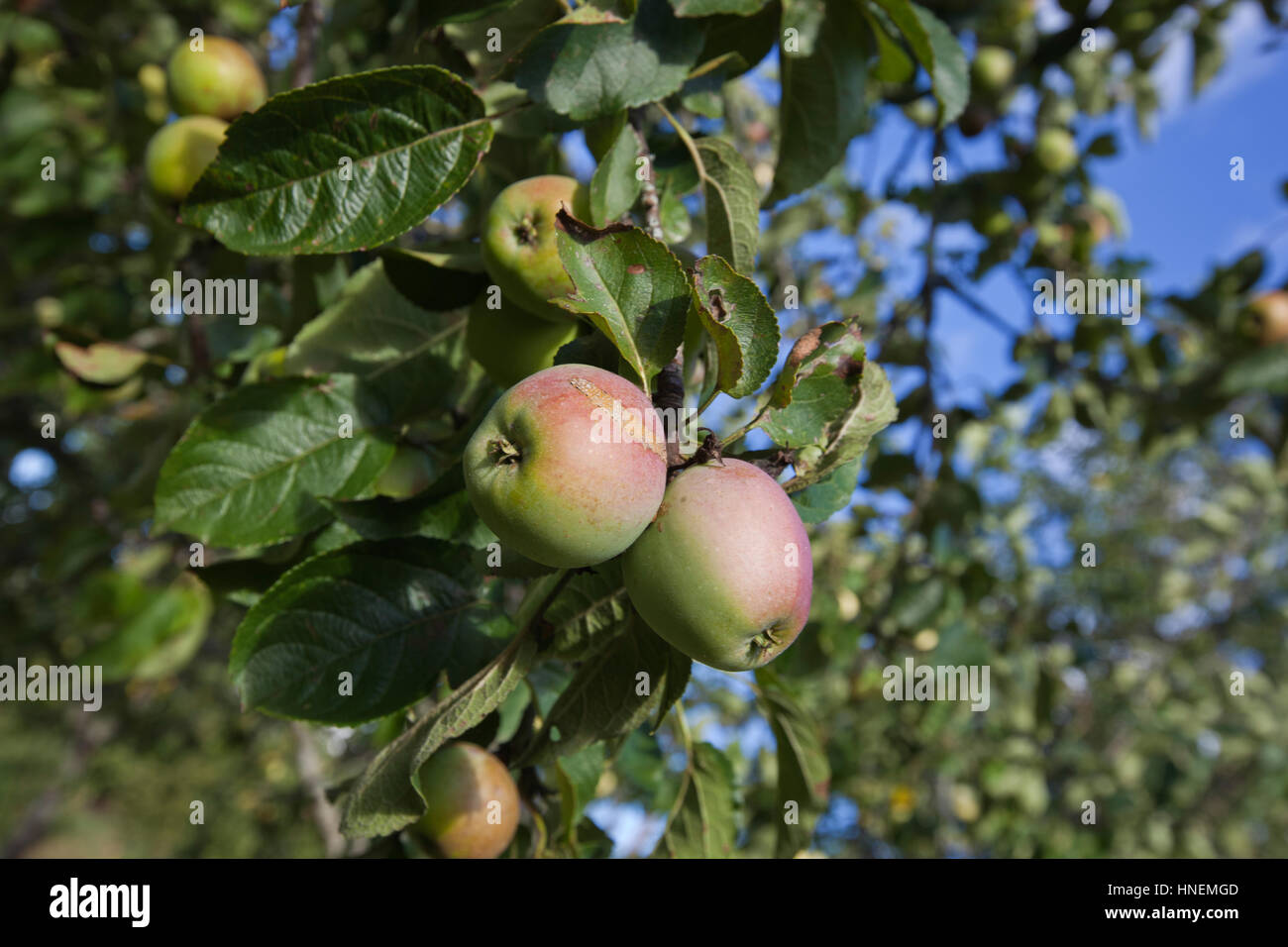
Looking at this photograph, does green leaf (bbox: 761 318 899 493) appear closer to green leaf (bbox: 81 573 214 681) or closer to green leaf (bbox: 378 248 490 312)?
green leaf (bbox: 378 248 490 312)

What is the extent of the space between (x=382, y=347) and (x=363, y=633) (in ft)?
1.51

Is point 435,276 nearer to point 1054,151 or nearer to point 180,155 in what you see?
point 180,155

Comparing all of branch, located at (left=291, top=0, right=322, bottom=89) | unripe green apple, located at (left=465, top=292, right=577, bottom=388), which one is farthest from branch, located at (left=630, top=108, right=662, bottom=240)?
branch, located at (left=291, top=0, right=322, bottom=89)

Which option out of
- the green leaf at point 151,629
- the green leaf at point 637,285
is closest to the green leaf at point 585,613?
the green leaf at point 637,285

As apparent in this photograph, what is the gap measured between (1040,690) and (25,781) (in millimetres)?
19466

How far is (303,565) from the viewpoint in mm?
1071

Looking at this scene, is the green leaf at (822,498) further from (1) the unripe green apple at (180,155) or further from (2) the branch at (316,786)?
(2) the branch at (316,786)

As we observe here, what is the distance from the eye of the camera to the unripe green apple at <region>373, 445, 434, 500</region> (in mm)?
1307

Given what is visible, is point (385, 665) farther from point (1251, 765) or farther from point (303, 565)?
point (1251, 765)

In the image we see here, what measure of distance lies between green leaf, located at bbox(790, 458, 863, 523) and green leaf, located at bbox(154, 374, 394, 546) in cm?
60

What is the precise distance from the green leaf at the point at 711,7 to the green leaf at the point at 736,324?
44cm

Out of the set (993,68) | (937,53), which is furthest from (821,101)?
(993,68)
